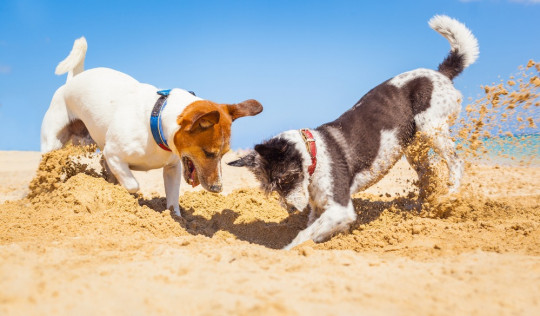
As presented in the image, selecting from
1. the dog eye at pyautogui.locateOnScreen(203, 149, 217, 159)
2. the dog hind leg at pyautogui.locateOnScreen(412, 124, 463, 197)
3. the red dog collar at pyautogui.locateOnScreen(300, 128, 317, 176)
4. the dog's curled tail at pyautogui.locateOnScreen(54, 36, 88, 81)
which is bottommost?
the dog hind leg at pyautogui.locateOnScreen(412, 124, 463, 197)

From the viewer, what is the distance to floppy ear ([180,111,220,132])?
395 cm

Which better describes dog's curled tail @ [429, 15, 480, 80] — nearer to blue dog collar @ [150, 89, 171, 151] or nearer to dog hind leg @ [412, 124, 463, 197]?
dog hind leg @ [412, 124, 463, 197]

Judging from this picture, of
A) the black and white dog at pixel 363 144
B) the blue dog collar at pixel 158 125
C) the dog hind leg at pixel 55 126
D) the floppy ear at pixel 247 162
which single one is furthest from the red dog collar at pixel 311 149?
the dog hind leg at pixel 55 126

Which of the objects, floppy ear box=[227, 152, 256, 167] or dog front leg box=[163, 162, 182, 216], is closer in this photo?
floppy ear box=[227, 152, 256, 167]

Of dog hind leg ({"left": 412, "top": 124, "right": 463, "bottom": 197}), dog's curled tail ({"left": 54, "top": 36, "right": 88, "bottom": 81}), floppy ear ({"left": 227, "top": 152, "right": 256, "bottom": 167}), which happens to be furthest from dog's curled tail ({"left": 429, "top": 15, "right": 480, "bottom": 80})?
dog's curled tail ({"left": 54, "top": 36, "right": 88, "bottom": 81})

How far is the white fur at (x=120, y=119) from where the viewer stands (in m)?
4.77

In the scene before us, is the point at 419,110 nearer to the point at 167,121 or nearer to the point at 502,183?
the point at 167,121

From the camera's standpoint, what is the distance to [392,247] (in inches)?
154

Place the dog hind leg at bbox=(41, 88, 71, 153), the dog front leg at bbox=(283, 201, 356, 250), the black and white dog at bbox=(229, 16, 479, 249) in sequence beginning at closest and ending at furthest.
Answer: the dog front leg at bbox=(283, 201, 356, 250)
the black and white dog at bbox=(229, 16, 479, 249)
the dog hind leg at bbox=(41, 88, 71, 153)

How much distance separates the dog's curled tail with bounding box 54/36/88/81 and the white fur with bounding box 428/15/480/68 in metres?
5.06

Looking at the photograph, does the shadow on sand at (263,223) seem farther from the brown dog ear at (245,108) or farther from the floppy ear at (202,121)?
the brown dog ear at (245,108)

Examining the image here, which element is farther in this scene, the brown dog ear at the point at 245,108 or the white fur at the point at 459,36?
the white fur at the point at 459,36

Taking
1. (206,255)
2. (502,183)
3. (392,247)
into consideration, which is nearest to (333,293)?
(206,255)

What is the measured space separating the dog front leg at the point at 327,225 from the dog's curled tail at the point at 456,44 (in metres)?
2.64
